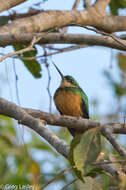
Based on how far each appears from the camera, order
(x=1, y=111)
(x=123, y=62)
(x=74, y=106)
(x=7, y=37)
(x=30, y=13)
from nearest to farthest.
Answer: (x=1, y=111), (x=7, y=37), (x=30, y=13), (x=74, y=106), (x=123, y=62)

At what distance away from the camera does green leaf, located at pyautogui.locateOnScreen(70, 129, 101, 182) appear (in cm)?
155

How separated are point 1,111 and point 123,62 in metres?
2.92

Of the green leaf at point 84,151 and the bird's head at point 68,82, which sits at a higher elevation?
the bird's head at point 68,82

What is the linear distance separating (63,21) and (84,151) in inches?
66.1

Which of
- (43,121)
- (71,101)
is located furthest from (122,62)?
(43,121)

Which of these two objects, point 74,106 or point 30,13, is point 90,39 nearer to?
point 30,13

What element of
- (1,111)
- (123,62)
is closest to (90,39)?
(1,111)

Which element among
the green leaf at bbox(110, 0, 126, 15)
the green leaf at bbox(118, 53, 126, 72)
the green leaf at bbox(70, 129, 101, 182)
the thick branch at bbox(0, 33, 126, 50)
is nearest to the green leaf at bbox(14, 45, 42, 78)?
the thick branch at bbox(0, 33, 126, 50)

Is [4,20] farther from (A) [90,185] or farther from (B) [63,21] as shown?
(A) [90,185]

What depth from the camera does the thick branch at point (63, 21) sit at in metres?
2.95

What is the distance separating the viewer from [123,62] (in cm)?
505

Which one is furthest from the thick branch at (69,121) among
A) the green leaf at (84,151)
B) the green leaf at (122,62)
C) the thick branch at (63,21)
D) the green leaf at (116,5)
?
the green leaf at (122,62)

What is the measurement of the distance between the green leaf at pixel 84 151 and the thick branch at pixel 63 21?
53.0 inches

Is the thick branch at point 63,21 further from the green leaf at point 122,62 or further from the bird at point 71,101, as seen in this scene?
the green leaf at point 122,62
